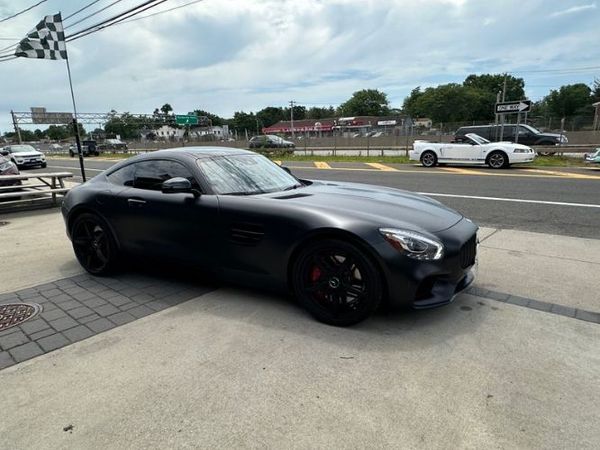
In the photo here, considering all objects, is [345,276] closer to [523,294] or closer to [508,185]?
[523,294]

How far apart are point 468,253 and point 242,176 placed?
2096mm

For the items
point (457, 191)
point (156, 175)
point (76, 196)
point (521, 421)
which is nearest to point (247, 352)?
point (521, 421)

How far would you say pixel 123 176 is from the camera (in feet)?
14.2

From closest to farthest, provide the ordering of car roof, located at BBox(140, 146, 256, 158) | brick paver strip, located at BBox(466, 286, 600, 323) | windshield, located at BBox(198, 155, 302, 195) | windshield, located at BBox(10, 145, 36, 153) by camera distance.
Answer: brick paver strip, located at BBox(466, 286, 600, 323) < windshield, located at BBox(198, 155, 302, 195) < car roof, located at BBox(140, 146, 256, 158) < windshield, located at BBox(10, 145, 36, 153)

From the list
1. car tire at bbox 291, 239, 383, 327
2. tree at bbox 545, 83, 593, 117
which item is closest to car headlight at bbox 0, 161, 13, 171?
car tire at bbox 291, 239, 383, 327

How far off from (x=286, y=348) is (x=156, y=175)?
2.29 meters

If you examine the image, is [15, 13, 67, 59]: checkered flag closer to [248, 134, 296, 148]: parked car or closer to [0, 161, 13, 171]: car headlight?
[0, 161, 13, 171]: car headlight

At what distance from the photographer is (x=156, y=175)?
4.09 metres

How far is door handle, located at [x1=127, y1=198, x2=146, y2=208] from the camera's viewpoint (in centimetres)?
397

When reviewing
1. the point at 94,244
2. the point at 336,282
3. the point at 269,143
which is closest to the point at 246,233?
the point at 336,282

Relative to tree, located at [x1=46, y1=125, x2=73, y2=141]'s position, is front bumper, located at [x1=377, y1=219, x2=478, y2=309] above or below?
below

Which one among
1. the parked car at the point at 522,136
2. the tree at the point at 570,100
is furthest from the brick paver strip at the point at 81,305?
the tree at the point at 570,100

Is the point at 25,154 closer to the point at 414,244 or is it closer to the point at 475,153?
the point at 475,153

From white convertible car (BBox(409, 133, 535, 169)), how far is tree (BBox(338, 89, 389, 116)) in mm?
111120
